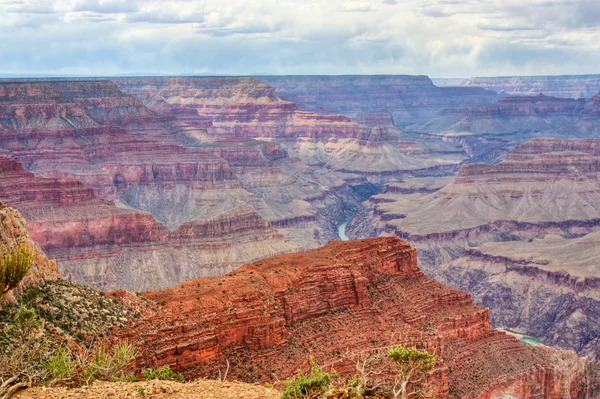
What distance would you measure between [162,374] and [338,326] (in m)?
15.9

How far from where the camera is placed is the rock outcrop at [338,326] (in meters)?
48.1

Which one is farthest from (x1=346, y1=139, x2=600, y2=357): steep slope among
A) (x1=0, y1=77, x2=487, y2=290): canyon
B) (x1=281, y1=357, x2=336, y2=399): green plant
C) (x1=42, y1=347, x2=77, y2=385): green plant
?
(x1=281, y1=357, x2=336, y2=399): green plant

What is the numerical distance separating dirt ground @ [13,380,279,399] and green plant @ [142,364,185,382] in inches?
327

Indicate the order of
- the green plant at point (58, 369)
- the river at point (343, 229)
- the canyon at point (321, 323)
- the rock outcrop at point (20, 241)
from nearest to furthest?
the green plant at point (58, 369), the rock outcrop at point (20, 241), the canyon at point (321, 323), the river at point (343, 229)

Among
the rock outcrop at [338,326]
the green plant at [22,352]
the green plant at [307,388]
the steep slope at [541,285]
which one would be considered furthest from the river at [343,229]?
the green plant at [307,388]

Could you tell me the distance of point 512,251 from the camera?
440 feet

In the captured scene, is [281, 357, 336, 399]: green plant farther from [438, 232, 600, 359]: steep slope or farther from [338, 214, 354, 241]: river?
[338, 214, 354, 241]: river

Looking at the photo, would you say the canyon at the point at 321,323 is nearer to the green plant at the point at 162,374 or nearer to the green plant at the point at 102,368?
the green plant at the point at 162,374

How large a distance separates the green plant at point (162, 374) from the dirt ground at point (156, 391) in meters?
8.32

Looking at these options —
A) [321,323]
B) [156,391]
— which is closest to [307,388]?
[156,391]

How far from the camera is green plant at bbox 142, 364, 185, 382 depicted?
4141cm

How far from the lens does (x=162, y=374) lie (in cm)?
4228

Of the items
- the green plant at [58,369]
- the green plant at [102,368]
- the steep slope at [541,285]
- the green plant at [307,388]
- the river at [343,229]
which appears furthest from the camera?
the river at [343,229]

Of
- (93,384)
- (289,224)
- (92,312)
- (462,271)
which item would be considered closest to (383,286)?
(92,312)
